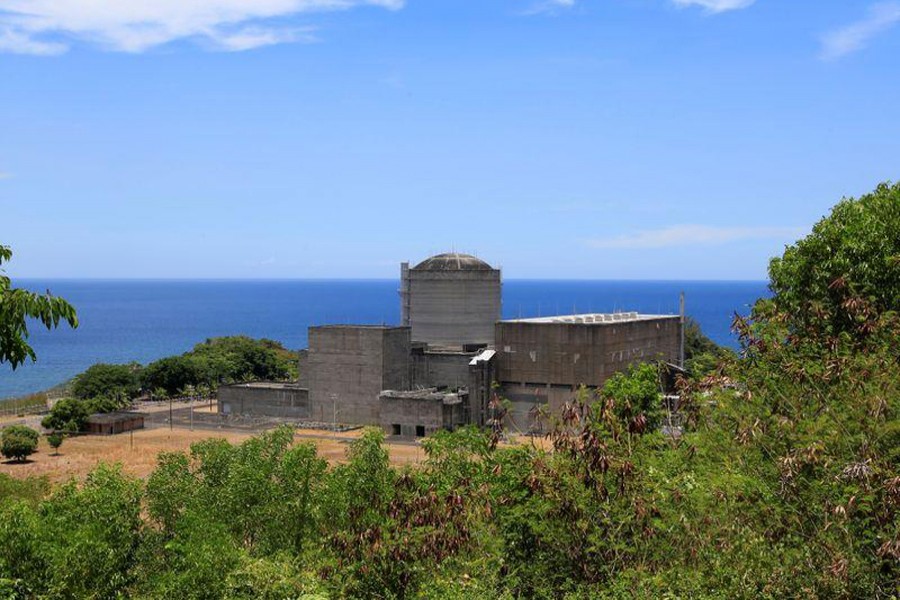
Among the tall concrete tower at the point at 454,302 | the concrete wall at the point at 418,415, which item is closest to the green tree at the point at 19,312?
the concrete wall at the point at 418,415

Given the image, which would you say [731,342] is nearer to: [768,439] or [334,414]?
[334,414]

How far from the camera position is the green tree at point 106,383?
7981 cm

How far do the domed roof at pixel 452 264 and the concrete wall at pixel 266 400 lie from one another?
48.2ft

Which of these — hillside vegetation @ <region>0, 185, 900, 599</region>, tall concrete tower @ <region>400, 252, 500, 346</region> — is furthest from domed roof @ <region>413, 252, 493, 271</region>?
hillside vegetation @ <region>0, 185, 900, 599</region>

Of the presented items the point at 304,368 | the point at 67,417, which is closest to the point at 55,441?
the point at 67,417

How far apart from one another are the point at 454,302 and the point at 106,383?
112ft

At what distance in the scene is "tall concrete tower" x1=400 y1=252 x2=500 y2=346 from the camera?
238ft

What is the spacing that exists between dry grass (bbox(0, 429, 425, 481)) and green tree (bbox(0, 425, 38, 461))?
2.27ft

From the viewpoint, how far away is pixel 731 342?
199500 mm

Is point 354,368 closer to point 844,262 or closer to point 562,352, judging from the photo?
point 562,352

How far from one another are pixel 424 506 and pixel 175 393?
75.9m

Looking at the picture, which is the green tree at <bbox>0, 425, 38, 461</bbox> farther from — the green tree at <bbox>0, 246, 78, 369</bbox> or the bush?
the green tree at <bbox>0, 246, 78, 369</bbox>

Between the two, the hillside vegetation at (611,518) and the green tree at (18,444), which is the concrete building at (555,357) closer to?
the green tree at (18,444)

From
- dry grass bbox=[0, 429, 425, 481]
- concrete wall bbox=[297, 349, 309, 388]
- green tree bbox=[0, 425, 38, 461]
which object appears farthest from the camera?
concrete wall bbox=[297, 349, 309, 388]
